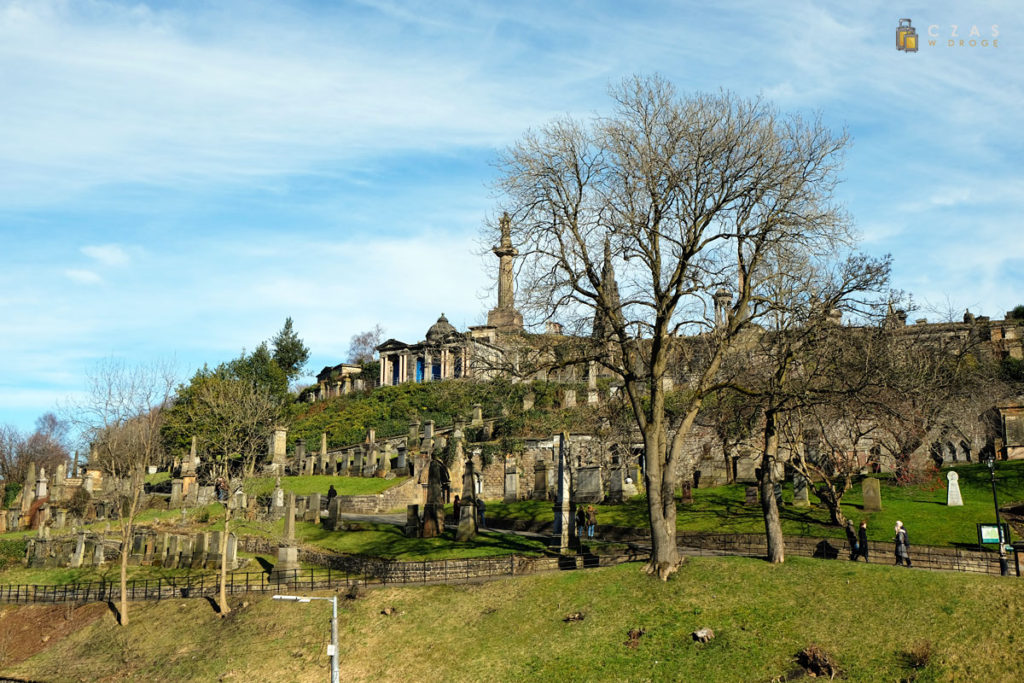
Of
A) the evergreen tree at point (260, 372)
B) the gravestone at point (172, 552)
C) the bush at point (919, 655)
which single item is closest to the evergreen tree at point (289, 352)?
the evergreen tree at point (260, 372)

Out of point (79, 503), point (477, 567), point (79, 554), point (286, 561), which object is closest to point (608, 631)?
point (477, 567)

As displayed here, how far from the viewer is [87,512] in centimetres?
4878

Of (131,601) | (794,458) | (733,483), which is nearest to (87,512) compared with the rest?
(131,601)

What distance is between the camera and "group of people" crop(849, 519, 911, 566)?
23.2m

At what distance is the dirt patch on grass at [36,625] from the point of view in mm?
28283

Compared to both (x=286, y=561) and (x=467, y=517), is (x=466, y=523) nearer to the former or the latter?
(x=467, y=517)

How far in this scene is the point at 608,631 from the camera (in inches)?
829

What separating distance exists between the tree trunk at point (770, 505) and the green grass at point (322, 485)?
75.9 feet

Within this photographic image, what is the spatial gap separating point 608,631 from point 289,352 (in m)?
81.4

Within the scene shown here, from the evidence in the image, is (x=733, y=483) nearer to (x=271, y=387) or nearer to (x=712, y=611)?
(x=712, y=611)

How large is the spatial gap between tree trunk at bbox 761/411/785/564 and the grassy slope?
46 cm

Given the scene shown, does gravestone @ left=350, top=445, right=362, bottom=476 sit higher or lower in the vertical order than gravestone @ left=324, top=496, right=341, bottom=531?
higher

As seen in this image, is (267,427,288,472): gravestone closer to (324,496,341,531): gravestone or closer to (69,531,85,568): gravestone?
(69,531,85,568): gravestone

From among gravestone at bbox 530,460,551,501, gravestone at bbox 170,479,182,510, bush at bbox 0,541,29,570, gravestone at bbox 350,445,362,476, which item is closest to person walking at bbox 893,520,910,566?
gravestone at bbox 530,460,551,501
